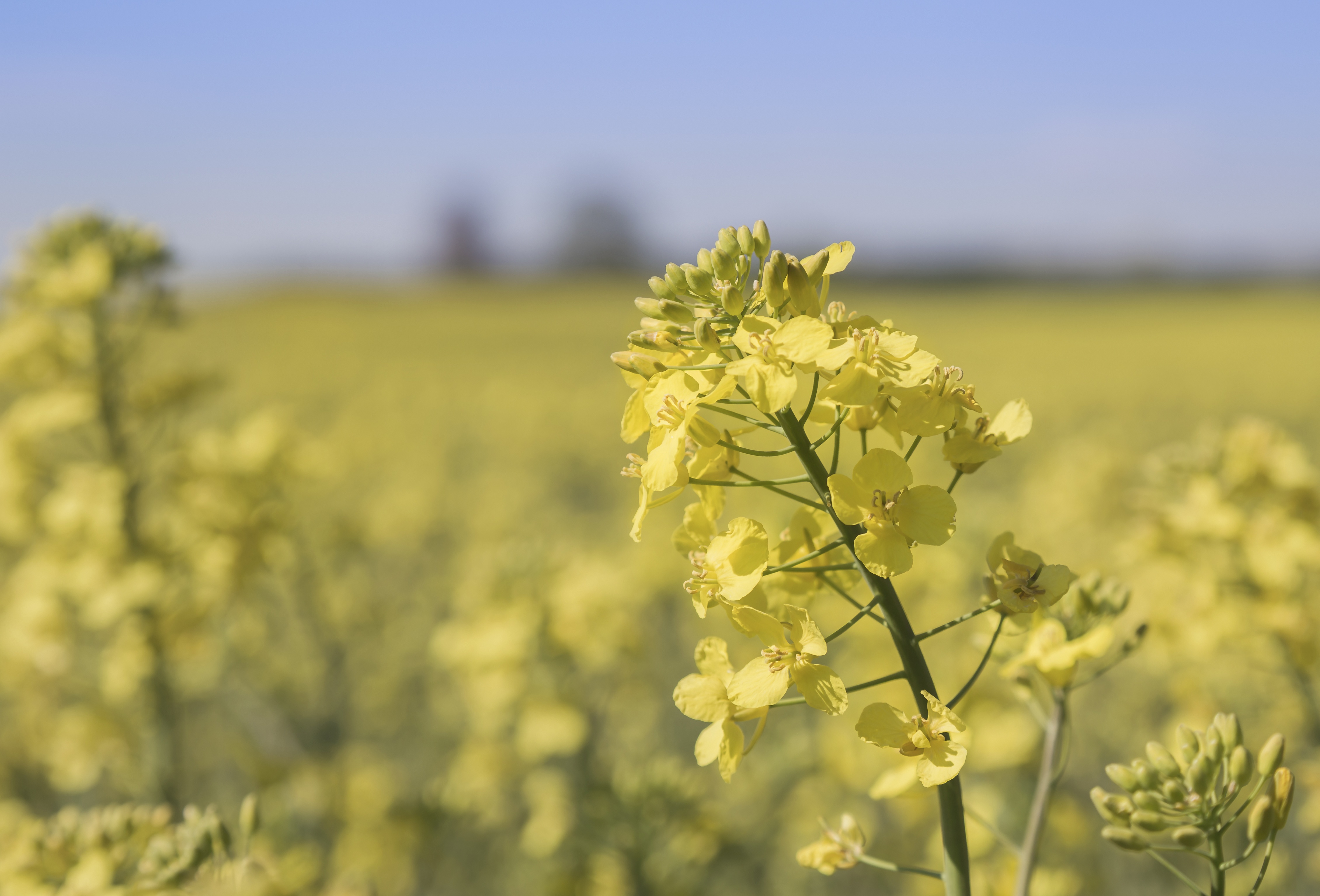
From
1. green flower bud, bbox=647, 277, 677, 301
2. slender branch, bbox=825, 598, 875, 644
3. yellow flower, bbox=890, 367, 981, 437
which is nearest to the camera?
slender branch, bbox=825, 598, 875, 644

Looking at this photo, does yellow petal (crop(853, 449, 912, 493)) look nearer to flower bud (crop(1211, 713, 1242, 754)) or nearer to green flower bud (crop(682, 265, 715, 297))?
green flower bud (crop(682, 265, 715, 297))

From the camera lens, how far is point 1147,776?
1.49 meters

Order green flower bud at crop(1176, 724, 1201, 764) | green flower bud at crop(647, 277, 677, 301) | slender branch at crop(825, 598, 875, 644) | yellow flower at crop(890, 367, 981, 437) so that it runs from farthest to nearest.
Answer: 1. green flower bud at crop(1176, 724, 1201, 764)
2. green flower bud at crop(647, 277, 677, 301)
3. yellow flower at crop(890, 367, 981, 437)
4. slender branch at crop(825, 598, 875, 644)

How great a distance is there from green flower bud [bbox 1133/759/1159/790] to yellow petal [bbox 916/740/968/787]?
419 mm

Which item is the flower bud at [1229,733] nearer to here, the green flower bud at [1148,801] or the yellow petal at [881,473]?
the green flower bud at [1148,801]

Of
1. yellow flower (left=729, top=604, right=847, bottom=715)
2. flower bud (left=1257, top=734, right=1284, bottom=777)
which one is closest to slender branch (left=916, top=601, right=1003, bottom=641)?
Answer: yellow flower (left=729, top=604, right=847, bottom=715)

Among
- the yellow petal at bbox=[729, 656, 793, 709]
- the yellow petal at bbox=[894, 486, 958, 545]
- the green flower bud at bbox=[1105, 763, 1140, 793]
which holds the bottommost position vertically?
the green flower bud at bbox=[1105, 763, 1140, 793]

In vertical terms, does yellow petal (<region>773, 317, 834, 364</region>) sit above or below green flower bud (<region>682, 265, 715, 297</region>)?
below

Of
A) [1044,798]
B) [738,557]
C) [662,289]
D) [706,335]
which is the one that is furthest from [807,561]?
[1044,798]

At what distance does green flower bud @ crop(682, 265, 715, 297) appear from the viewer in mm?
1363

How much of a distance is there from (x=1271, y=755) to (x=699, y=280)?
127 cm

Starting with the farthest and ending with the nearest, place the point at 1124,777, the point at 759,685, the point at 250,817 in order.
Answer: the point at 250,817 → the point at 1124,777 → the point at 759,685

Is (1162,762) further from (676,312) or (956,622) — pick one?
(676,312)

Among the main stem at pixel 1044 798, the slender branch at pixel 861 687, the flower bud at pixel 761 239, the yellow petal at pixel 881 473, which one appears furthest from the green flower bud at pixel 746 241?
the main stem at pixel 1044 798
